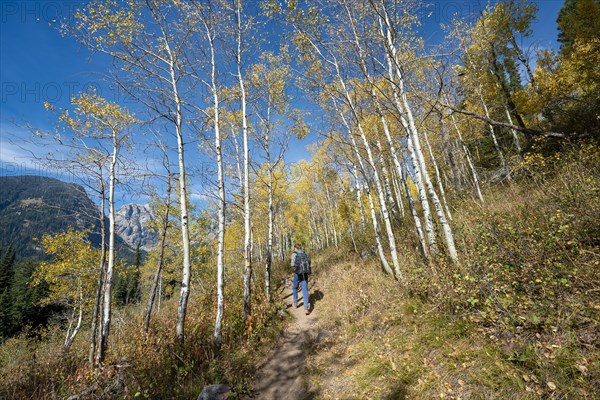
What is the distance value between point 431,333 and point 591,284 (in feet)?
6.95

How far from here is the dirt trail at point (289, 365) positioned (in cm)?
428

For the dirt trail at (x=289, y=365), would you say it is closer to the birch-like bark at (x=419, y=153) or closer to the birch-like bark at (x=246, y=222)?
→ the birch-like bark at (x=246, y=222)

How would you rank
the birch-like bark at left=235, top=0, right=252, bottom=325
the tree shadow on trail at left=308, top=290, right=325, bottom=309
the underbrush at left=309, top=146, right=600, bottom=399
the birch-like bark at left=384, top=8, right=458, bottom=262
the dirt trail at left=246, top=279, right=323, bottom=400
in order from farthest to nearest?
the tree shadow on trail at left=308, top=290, right=325, bottom=309, the birch-like bark at left=235, top=0, right=252, bottom=325, the birch-like bark at left=384, top=8, right=458, bottom=262, the dirt trail at left=246, top=279, right=323, bottom=400, the underbrush at left=309, top=146, right=600, bottom=399

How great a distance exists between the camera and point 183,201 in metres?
5.73

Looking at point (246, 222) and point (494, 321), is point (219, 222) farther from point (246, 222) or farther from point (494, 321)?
point (494, 321)

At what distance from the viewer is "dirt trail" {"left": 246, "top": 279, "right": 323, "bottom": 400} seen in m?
4.28

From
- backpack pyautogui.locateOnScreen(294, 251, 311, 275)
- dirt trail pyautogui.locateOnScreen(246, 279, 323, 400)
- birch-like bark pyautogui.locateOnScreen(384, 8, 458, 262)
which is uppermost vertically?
birch-like bark pyautogui.locateOnScreen(384, 8, 458, 262)

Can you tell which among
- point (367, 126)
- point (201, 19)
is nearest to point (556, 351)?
point (201, 19)

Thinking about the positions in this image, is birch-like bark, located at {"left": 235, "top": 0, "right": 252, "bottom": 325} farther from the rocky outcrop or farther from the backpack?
the rocky outcrop

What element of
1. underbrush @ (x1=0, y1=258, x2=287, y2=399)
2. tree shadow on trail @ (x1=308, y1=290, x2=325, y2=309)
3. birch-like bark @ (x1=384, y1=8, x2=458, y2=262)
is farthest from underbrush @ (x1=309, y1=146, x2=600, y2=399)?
tree shadow on trail @ (x1=308, y1=290, x2=325, y2=309)

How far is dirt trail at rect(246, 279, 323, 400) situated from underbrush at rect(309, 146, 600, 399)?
13.8 inches

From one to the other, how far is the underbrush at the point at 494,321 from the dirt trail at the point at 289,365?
1.15 ft

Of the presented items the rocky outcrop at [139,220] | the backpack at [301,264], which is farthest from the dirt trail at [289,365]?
the rocky outcrop at [139,220]

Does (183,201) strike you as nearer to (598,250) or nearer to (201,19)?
(201,19)
